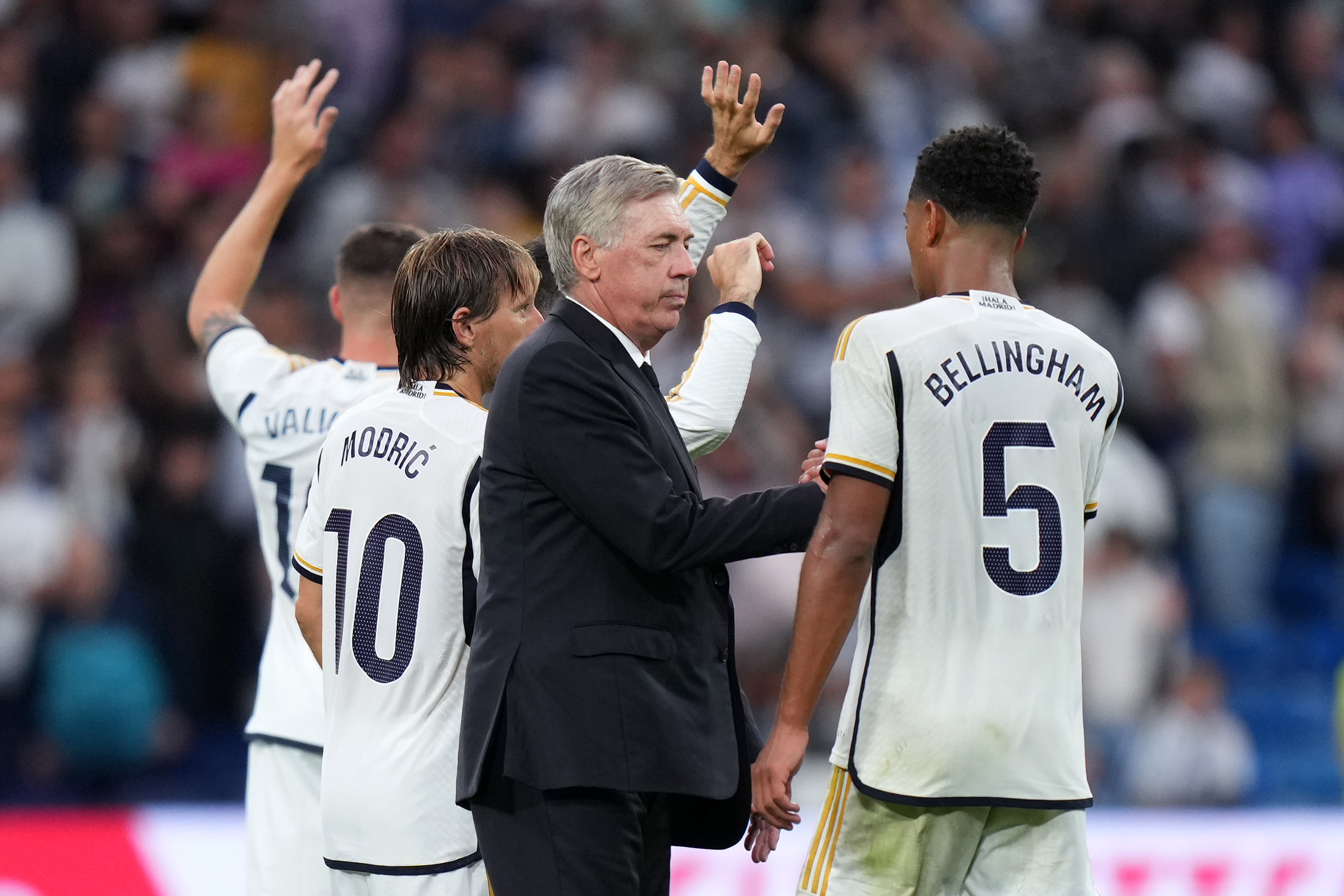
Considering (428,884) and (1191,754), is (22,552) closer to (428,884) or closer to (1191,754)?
(428,884)

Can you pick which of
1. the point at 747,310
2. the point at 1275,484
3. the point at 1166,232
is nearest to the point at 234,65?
the point at 1166,232

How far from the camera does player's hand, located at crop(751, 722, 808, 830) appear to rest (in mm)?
3547

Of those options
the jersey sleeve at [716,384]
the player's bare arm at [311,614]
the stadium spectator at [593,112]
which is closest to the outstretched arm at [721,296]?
the jersey sleeve at [716,384]

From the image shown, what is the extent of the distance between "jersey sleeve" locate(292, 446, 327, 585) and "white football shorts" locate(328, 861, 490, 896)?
721mm

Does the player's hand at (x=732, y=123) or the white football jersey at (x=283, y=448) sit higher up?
the player's hand at (x=732, y=123)

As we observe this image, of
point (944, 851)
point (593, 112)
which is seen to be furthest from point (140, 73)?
point (944, 851)

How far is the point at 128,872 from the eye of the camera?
6.33 m

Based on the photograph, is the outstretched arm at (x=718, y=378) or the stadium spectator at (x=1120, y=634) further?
the stadium spectator at (x=1120, y=634)

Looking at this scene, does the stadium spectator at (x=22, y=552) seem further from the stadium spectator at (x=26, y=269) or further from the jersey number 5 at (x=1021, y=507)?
the jersey number 5 at (x=1021, y=507)

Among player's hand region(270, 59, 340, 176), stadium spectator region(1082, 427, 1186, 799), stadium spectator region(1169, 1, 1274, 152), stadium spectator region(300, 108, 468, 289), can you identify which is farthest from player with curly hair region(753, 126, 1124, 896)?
stadium spectator region(1169, 1, 1274, 152)

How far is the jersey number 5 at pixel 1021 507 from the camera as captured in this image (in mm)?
3625

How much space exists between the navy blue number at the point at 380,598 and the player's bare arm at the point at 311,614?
0.37 meters

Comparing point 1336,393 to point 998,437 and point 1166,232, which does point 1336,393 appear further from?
point 998,437

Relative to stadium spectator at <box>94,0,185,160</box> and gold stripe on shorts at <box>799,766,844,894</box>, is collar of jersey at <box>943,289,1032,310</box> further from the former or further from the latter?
stadium spectator at <box>94,0,185,160</box>
